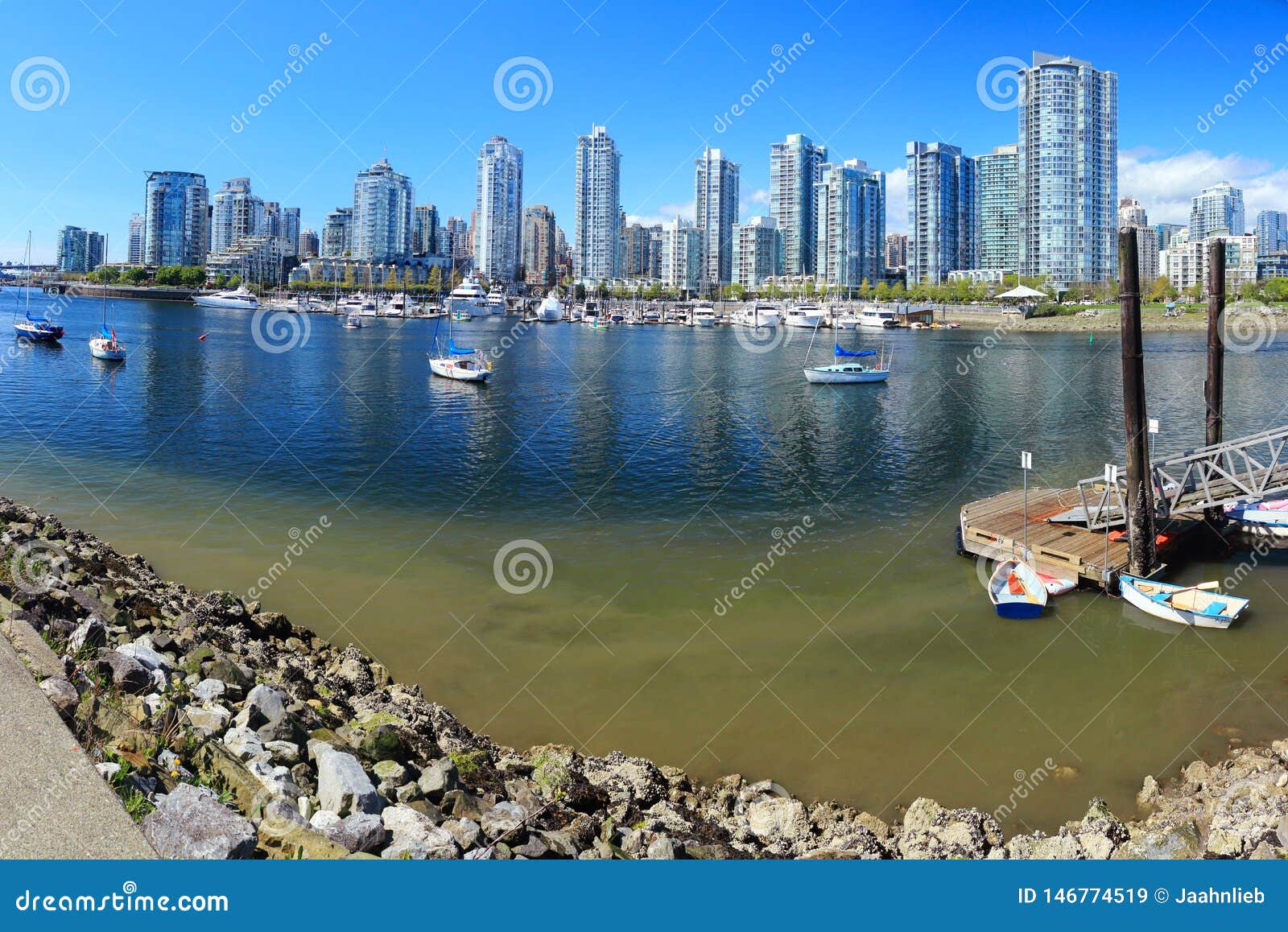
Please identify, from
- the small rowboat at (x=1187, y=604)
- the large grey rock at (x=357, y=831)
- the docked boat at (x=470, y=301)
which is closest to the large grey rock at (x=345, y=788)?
the large grey rock at (x=357, y=831)

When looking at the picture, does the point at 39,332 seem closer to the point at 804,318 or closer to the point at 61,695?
the point at 61,695

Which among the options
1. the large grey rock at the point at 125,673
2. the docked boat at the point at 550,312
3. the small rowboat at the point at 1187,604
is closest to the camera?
the large grey rock at the point at 125,673

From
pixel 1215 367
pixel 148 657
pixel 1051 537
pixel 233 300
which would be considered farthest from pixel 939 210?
pixel 148 657

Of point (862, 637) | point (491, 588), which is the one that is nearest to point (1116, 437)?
point (862, 637)

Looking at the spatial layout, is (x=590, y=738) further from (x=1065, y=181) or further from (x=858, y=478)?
(x=1065, y=181)

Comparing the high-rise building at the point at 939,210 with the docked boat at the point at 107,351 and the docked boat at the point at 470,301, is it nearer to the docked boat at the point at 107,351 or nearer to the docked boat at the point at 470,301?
the docked boat at the point at 470,301
